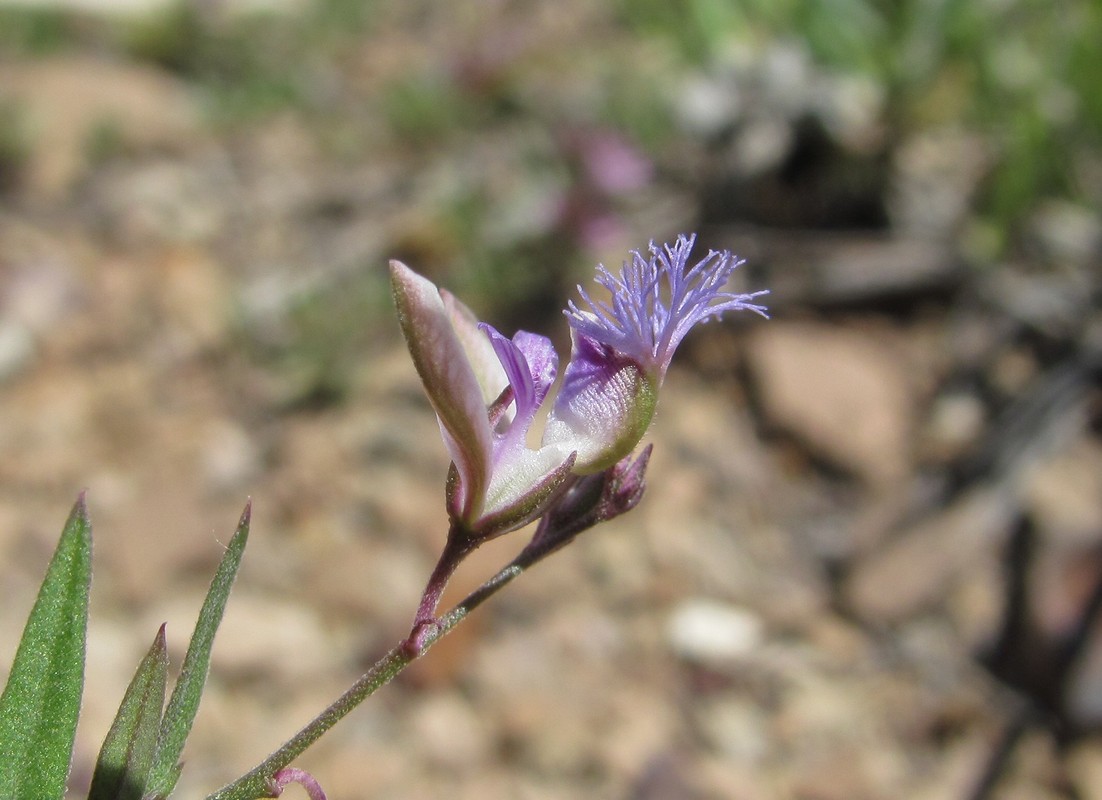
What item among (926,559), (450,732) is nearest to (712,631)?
(926,559)

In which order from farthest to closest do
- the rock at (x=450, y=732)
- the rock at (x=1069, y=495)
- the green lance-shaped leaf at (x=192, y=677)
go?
the rock at (x=1069, y=495), the rock at (x=450, y=732), the green lance-shaped leaf at (x=192, y=677)

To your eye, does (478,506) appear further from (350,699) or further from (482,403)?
(350,699)

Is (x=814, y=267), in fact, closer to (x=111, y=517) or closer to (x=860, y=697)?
(x=860, y=697)

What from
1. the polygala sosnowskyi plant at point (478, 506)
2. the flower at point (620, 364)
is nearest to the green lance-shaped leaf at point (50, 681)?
the polygala sosnowskyi plant at point (478, 506)

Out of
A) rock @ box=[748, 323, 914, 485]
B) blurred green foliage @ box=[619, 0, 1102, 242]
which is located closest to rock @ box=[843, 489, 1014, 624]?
rock @ box=[748, 323, 914, 485]

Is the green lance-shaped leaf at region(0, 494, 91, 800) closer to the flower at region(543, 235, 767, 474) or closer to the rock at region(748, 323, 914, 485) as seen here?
the flower at region(543, 235, 767, 474)

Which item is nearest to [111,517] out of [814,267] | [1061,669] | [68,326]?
[68,326]

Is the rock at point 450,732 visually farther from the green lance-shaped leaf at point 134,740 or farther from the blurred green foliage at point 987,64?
the blurred green foliage at point 987,64
